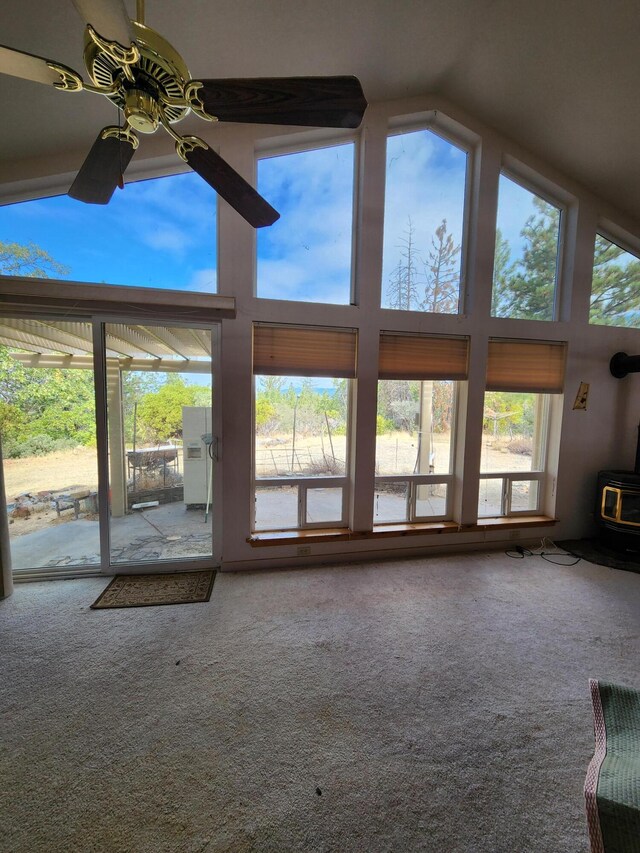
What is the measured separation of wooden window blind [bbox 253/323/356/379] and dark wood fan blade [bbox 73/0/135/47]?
2018mm

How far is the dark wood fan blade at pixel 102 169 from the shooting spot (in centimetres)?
134

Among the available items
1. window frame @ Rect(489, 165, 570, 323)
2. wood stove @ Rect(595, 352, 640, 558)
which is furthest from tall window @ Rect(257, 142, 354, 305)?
wood stove @ Rect(595, 352, 640, 558)

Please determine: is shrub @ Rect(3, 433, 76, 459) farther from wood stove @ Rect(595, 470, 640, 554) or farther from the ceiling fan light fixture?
wood stove @ Rect(595, 470, 640, 554)

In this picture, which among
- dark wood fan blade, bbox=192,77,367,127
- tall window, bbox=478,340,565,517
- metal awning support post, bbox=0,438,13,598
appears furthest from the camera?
tall window, bbox=478,340,565,517

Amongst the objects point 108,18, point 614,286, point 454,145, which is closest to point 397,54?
point 454,145

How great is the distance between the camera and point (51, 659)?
6.33 ft

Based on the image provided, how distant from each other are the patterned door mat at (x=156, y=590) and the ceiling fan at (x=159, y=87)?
2789 mm

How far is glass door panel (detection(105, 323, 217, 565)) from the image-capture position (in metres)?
2.85

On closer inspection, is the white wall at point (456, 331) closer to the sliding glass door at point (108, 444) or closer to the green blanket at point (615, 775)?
the sliding glass door at point (108, 444)

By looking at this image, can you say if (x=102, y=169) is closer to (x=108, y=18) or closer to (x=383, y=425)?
(x=108, y=18)

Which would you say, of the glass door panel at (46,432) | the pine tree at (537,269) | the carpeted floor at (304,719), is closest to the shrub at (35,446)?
the glass door panel at (46,432)

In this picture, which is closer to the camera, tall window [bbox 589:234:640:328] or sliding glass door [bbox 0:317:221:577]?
sliding glass door [bbox 0:317:221:577]

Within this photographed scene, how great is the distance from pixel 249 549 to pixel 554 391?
3.68 m

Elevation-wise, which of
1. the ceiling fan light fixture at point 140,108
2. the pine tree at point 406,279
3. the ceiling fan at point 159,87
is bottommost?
the ceiling fan light fixture at point 140,108
